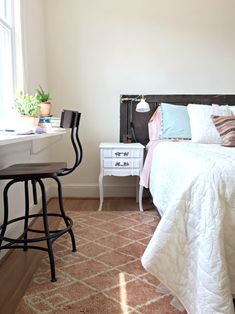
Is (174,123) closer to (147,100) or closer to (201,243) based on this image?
(147,100)

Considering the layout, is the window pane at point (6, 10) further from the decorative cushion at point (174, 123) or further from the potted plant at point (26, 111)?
the decorative cushion at point (174, 123)

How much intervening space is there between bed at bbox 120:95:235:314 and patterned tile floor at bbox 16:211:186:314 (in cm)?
24

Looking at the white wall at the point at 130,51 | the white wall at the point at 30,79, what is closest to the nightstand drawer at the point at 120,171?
the white wall at the point at 130,51

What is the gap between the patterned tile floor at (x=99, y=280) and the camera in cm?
140

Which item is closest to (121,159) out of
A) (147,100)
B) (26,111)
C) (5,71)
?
(147,100)

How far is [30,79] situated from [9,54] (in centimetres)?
37

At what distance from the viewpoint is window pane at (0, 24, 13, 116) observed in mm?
2201

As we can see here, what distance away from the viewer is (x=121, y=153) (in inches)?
114

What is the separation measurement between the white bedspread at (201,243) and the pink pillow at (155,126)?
169cm

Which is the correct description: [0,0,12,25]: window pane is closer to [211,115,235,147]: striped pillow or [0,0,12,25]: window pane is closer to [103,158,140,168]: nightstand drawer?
[103,158,140,168]: nightstand drawer

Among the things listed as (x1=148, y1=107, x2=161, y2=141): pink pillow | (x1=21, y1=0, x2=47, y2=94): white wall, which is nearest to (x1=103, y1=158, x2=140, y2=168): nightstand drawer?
(x1=148, y1=107, x2=161, y2=141): pink pillow

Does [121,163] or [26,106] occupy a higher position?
[26,106]

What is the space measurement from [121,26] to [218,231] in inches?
108

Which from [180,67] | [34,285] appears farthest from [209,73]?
[34,285]
